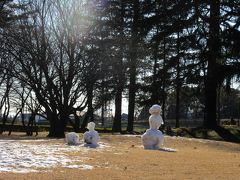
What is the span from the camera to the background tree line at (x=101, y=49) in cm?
2830

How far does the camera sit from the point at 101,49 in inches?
1210

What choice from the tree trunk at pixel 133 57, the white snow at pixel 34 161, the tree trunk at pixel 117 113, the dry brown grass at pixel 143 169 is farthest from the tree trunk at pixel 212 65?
the white snow at pixel 34 161

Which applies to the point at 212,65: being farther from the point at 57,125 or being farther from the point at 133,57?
the point at 57,125

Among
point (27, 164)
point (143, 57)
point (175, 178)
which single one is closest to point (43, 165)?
point (27, 164)

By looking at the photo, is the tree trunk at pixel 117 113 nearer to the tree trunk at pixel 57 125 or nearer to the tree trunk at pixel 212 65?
the tree trunk at pixel 212 65

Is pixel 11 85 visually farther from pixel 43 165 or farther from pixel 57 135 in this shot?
pixel 43 165

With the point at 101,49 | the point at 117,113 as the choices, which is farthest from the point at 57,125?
the point at 117,113

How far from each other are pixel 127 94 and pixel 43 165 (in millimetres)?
26959

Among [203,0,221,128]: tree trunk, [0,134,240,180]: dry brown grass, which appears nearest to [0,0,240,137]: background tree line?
[203,0,221,128]: tree trunk

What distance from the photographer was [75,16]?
2914 centimetres

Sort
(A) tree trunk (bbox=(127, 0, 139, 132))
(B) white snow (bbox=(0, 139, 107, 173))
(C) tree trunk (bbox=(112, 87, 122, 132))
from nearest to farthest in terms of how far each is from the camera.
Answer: (B) white snow (bbox=(0, 139, 107, 173))
(A) tree trunk (bbox=(127, 0, 139, 132))
(C) tree trunk (bbox=(112, 87, 122, 132))

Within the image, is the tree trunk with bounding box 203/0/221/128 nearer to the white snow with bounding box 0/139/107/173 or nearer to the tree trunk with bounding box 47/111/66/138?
the tree trunk with bounding box 47/111/66/138

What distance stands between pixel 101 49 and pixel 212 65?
712 centimetres

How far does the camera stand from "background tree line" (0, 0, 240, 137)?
28297 millimetres
